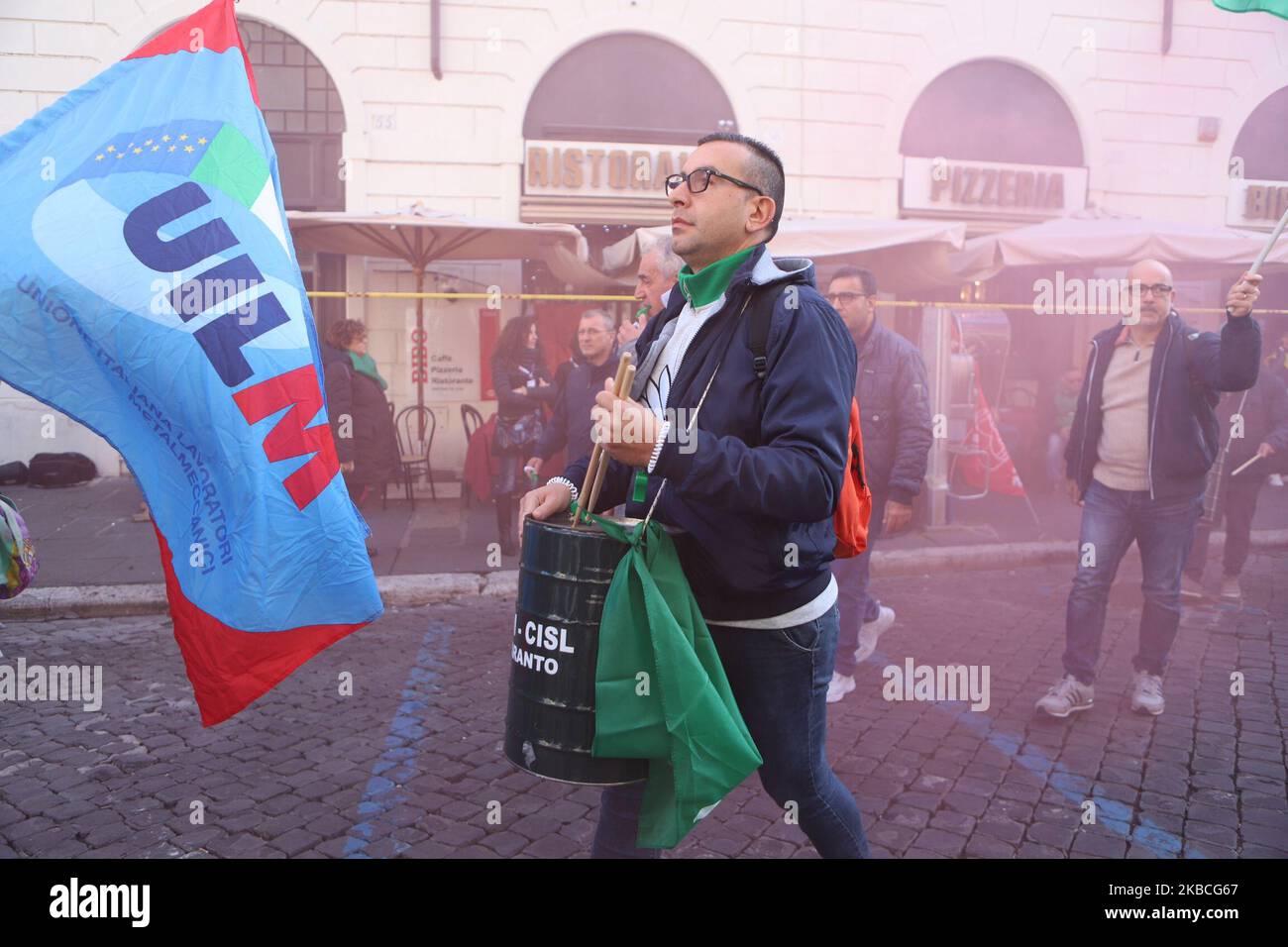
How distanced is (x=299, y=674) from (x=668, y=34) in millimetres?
9708

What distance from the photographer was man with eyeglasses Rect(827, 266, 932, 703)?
5.16 m

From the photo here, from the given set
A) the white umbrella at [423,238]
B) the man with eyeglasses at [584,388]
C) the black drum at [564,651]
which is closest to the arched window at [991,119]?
the white umbrella at [423,238]

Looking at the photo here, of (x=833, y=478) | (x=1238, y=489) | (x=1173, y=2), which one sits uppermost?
(x=1173, y=2)

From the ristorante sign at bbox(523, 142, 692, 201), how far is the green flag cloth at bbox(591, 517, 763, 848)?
1066 centimetres

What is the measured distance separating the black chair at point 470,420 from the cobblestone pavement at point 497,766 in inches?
192

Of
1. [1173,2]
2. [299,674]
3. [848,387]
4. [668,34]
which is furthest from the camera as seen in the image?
[1173,2]

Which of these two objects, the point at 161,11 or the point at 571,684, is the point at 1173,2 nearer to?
the point at 161,11

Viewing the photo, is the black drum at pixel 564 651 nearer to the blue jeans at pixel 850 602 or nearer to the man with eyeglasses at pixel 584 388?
the blue jeans at pixel 850 602

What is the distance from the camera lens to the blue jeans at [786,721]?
2.45m

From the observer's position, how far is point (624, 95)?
1255cm

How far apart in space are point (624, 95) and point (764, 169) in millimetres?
10809

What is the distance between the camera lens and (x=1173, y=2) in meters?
13.9
